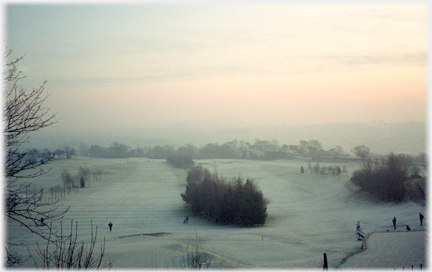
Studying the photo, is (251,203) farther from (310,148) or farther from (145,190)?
(310,148)

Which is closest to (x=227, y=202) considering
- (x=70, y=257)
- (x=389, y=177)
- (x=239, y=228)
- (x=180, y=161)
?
(x=239, y=228)

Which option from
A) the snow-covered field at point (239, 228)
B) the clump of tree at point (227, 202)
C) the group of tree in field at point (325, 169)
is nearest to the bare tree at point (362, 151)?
the snow-covered field at point (239, 228)

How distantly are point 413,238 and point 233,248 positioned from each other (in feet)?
18.8

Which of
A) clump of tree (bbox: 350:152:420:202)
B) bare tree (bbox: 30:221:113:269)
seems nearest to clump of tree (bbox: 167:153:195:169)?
clump of tree (bbox: 350:152:420:202)

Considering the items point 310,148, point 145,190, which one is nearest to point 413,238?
point 145,190

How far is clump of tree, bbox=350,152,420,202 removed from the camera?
19250 mm

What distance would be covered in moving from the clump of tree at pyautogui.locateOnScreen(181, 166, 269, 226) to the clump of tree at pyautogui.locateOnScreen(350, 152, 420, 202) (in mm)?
7267

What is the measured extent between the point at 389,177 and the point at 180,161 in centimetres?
1434

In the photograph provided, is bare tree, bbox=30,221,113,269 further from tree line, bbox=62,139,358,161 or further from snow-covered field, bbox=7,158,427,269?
tree line, bbox=62,139,358,161

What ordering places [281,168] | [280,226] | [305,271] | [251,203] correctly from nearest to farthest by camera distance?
[305,271] → [280,226] → [251,203] → [281,168]

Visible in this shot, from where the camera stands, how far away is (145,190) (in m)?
21.7

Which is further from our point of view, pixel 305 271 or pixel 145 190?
pixel 145 190

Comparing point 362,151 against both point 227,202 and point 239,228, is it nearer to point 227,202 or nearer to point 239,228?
point 227,202

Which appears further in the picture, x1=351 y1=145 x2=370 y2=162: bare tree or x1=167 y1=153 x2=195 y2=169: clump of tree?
x1=167 y1=153 x2=195 y2=169: clump of tree
